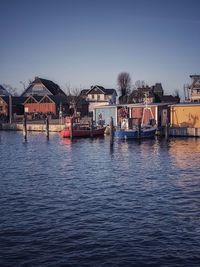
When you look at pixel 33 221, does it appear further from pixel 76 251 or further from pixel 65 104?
pixel 65 104

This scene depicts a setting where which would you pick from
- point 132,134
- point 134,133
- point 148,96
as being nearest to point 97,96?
point 148,96

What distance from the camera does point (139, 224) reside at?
16844 millimetres

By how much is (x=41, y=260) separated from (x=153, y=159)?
25185 mm

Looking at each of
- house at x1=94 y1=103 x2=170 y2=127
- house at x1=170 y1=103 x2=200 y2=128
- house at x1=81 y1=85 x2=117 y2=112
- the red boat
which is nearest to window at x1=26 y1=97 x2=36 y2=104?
house at x1=81 y1=85 x2=117 y2=112

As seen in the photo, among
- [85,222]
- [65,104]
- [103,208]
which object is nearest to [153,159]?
[103,208]

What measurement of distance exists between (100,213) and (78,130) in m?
42.2

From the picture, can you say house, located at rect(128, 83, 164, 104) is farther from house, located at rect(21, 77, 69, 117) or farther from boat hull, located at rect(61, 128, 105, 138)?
boat hull, located at rect(61, 128, 105, 138)

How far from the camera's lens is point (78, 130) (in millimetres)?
60406

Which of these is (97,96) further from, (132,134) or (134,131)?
(132,134)

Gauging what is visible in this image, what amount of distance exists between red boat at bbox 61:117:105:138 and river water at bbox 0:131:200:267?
75.6 ft

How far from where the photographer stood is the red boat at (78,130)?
59250 millimetres

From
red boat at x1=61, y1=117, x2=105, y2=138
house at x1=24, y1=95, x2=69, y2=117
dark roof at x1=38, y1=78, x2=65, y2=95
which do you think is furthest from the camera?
dark roof at x1=38, y1=78, x2=65, y2=95

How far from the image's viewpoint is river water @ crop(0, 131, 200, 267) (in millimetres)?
13664

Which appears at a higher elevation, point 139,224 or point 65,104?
point 65,104
